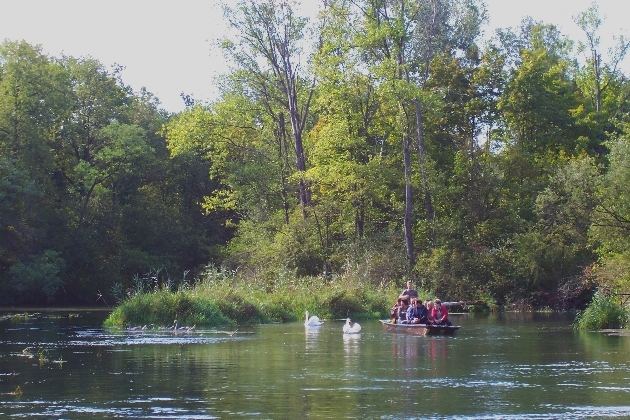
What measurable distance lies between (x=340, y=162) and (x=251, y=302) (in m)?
17.3

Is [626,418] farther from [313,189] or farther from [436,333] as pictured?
[313,189]

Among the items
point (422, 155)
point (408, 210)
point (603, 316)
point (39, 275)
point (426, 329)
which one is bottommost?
point (426, 329)

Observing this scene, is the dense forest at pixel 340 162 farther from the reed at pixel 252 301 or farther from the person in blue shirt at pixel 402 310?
the person in blue shirt at pixel 402 310

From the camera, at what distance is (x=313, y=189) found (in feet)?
188

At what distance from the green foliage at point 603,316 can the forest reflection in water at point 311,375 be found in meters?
1.73

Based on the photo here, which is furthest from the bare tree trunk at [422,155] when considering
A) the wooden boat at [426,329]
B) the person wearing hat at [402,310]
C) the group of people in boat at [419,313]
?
the wooden boat at [426,329]

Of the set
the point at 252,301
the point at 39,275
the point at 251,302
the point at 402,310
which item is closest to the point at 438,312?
the point at 402,310

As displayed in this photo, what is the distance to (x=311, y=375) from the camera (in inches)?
752

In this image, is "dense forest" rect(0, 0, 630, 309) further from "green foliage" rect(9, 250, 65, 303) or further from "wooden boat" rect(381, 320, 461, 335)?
"wooden boat" rect(381, 320, 461, 335)

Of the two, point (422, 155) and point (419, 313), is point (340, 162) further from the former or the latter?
point (419, 313)

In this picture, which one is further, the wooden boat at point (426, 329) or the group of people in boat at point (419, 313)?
the group of people in boat at point (419, 313)

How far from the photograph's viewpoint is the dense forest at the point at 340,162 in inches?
2010

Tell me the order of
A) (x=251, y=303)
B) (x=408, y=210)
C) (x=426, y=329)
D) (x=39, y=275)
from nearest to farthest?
(x=426, y=329)
(x=251, y=303)
(x=408, y=210)
(x=39, y=275)

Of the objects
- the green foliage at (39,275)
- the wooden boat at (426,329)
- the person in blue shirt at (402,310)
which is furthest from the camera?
the green foliage at (39,275)
